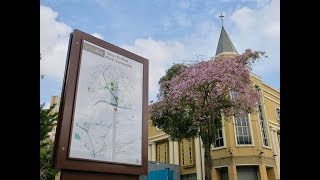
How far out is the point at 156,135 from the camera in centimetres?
2453

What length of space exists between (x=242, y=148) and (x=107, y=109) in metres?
16.4

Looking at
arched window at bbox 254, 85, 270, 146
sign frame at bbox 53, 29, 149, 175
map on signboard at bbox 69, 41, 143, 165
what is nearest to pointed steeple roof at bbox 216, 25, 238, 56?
arched window at bbox 254, 85, 270, 146

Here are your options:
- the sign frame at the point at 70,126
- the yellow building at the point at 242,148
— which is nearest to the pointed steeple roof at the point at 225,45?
the yellow building at the point at 242,148

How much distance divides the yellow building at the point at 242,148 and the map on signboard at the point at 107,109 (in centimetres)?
1484

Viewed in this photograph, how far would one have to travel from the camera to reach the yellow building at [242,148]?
61.4ft

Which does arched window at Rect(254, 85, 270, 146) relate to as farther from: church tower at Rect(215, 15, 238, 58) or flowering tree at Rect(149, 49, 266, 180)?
flowering tree at Rect(149, 49, 266, 180)

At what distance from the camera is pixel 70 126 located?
3.33 m

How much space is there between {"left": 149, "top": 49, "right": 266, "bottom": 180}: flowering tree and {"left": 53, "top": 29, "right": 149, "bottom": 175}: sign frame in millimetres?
10286

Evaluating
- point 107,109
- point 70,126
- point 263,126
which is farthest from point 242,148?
point 70,126

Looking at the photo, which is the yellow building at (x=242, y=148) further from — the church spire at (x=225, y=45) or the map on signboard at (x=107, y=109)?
the map on signboard at (x=107, y=109)

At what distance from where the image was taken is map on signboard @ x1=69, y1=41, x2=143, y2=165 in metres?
3.45
